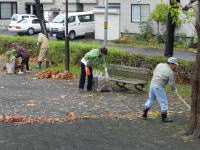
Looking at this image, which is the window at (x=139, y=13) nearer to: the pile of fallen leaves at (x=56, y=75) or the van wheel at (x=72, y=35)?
A: the van wheel at (x=72, y=35)

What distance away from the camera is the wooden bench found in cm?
1511

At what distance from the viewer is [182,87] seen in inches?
645

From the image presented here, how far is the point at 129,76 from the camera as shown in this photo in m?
15.7

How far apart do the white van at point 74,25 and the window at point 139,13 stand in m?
3.92

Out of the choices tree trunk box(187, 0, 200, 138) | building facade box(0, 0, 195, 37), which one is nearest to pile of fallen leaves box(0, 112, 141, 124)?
tree trunk box(187, 0, 200, 138)

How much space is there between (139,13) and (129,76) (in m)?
21.8

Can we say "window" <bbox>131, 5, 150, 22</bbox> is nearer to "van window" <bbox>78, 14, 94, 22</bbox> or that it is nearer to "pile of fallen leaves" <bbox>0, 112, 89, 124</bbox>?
"van window" <bbox>78, 14, 94, 22</bbox>

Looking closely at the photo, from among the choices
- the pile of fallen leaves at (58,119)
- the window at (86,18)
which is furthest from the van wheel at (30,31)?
the pile of fallen leaves at (58,119)

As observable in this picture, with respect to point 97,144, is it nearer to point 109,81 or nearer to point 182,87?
point 109,81

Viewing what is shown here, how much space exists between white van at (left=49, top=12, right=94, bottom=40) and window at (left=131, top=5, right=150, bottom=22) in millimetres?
3924

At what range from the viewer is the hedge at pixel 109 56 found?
1722cm

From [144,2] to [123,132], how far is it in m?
27.4

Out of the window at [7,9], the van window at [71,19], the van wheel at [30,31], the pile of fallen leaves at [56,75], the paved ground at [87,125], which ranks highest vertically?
the window at [7,9]

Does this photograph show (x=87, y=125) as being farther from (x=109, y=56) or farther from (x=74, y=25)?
(x=74, y=25)
